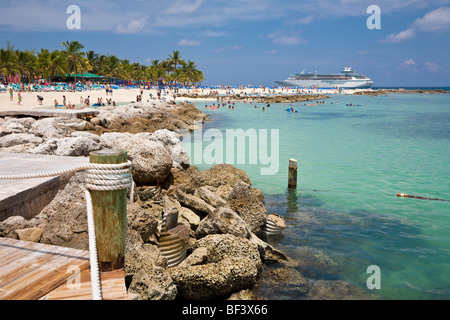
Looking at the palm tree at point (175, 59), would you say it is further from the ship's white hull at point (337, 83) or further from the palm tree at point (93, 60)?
the ship's white hull at point (337, 83)

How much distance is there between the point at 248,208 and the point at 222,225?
1491 millimetres

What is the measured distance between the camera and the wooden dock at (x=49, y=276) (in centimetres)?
290

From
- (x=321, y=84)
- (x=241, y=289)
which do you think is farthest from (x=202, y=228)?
(x=321, y=84)

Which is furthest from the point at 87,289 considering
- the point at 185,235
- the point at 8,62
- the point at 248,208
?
the point at 8,62

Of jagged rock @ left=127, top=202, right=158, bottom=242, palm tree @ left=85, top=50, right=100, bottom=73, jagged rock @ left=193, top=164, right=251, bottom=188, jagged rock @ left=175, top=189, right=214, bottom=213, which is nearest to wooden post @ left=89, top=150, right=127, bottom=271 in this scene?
jagged rock @ left=127, top=202, right=158, bottom=242

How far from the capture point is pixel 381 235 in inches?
340

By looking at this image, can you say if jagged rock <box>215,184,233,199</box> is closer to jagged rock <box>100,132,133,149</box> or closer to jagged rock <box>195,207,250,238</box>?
jagged rock <box>195,207,250,238</box>

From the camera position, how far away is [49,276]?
10.3ft

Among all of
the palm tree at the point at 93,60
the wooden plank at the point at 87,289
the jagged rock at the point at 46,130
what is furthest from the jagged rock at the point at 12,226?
the palm tree at the point at 93,60

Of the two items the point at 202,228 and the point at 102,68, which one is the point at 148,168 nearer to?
the point at 202,228

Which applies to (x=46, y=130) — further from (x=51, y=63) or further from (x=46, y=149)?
(x=51, y=63)
